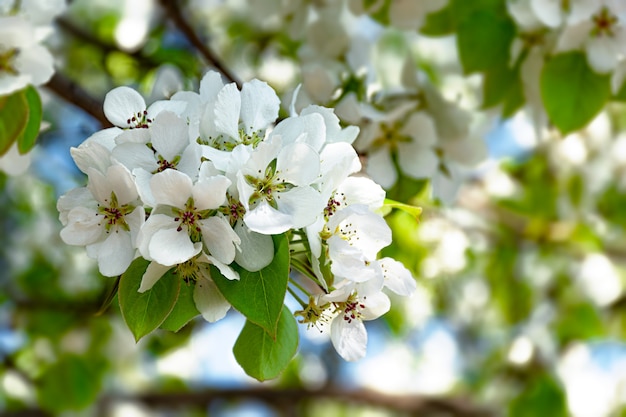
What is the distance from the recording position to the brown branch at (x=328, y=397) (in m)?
2.32

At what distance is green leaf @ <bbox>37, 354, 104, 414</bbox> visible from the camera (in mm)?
1990

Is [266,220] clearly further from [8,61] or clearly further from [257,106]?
[8,61]

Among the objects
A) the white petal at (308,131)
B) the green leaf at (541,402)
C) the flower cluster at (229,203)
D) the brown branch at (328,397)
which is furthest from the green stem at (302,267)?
the brown branch at (328,397)

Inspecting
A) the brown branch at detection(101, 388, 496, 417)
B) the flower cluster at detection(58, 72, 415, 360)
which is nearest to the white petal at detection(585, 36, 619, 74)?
the flower cluster at detection(58, 72, 415, 360)

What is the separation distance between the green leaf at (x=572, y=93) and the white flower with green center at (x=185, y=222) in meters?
0.66

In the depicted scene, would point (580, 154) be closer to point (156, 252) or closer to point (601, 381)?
point (601, 381)

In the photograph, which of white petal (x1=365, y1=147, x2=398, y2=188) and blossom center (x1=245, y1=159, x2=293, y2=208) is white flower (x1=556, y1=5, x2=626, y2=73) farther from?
blossom center (x1=245, y1=159, x2=293, y2=208)

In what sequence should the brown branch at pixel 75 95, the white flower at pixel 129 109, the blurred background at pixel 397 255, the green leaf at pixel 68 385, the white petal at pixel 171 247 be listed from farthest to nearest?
1. the green leaf at pixel 68 385
2. the blurred background at pixel 397 255
3. the brown branch at pixel 75 95
4. the white flower at pixel 129 109
5. the white petal at pixel 171 247

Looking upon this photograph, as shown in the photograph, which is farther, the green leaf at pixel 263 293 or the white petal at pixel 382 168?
the white petal at pixel 382 168

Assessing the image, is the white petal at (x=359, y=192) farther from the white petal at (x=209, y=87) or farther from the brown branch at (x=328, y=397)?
the brown branch at (x=328, y=397)

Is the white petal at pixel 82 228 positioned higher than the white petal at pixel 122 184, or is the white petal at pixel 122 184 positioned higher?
the white petal at pixel 122 184

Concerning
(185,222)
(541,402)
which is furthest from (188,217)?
(541,402)

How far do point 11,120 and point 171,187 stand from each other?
1.32ft

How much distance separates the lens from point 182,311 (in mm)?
672
